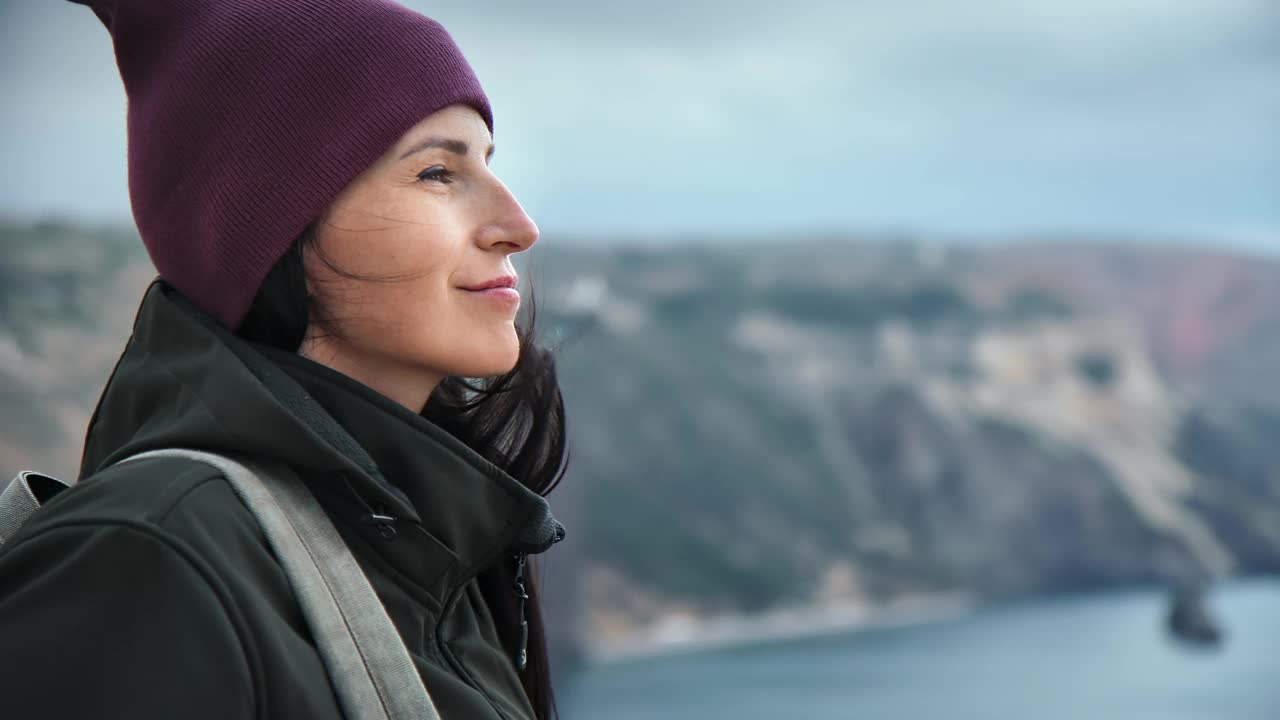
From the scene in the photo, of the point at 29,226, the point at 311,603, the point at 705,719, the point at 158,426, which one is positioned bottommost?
the point at 311,603

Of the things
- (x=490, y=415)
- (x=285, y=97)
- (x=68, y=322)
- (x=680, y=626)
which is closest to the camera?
(x=285, y=97)

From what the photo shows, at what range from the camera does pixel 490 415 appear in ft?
4.71

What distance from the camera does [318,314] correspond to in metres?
1.17

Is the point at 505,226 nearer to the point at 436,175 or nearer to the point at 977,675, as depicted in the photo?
the point at 436,175

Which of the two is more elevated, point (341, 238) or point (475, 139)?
point (475, 139)

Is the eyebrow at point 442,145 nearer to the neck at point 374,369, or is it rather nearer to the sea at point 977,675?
the neck at point 374,369

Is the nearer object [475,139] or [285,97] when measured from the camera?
[285,97]

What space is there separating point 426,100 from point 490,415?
1.35ft

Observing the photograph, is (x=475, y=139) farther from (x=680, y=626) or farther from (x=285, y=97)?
(x=680, y=626)

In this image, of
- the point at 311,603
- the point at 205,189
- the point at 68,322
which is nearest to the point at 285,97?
the point at 205,189

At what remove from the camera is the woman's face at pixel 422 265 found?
1142 millimetres

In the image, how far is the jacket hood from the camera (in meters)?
0.98

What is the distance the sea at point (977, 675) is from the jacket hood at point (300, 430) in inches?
702

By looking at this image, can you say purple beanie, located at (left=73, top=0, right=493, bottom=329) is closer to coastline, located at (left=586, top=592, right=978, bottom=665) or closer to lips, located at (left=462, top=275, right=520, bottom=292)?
lips, located at (left=462, top=275, right=520, bottom=292)
